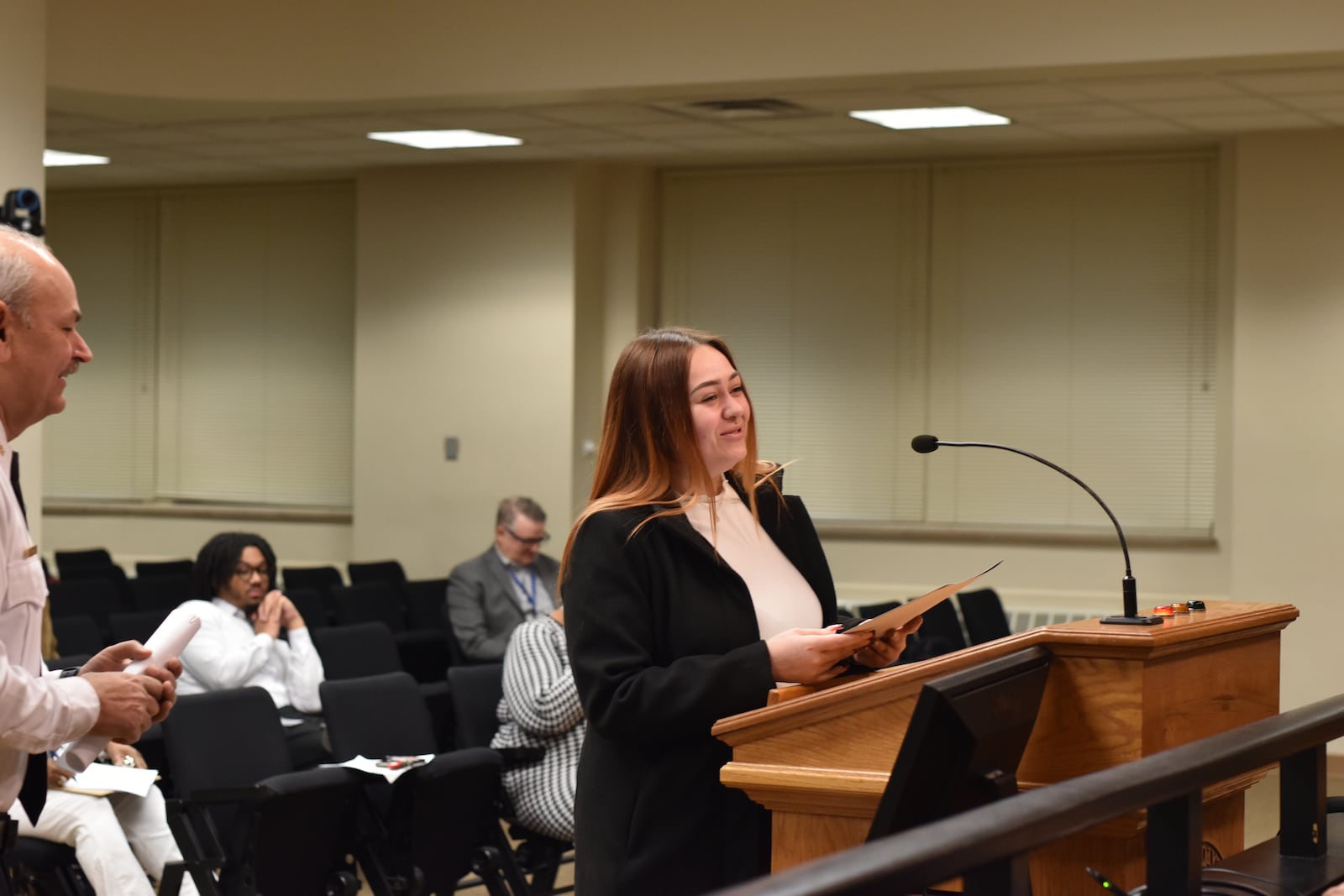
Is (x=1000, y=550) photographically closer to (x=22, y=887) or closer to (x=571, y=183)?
(x=571, y=183)

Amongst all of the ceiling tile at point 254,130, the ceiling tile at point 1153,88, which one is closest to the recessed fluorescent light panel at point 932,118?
the ceiling tile at point 1153,88

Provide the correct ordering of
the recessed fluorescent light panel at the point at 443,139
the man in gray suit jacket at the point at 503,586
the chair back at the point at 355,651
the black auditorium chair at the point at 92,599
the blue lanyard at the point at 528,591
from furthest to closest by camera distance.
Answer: the recessed fluorescent light panel at the point at 443,139 < the black auditorium chair at the point at 92,599 < the blue lanyard at the point at 528,591 < the man in gray suit jacket at the point at 503,586 < the chair back at the point at 355,651

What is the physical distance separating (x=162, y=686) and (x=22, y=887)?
2.69 m

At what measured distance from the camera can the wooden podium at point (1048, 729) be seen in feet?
6.81

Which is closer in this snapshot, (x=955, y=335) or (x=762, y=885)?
(x=762, y=885)

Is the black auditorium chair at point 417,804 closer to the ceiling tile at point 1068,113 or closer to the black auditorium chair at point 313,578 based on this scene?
the black auditorium chair at point 313,578

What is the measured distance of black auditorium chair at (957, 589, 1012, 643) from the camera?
8.16 m

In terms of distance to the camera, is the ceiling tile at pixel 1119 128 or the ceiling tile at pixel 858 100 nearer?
the ceiling tile at pixel 858 100

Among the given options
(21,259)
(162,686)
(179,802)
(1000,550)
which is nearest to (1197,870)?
(162,686)

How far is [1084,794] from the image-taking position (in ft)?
5.40

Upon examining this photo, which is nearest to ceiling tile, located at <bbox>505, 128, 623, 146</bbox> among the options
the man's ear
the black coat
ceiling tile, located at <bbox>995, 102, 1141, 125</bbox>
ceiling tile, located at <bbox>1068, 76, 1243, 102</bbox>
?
ceiling tile, located at <bbox>995, 102, 1141, 125</bbox>

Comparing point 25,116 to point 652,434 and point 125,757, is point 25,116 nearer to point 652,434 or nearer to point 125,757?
point 125,757

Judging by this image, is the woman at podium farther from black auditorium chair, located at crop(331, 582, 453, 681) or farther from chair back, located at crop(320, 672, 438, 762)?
black auditorium chair, located at crop(331, 582, 453, 681)

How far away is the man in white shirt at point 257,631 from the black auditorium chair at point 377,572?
2.91 m
